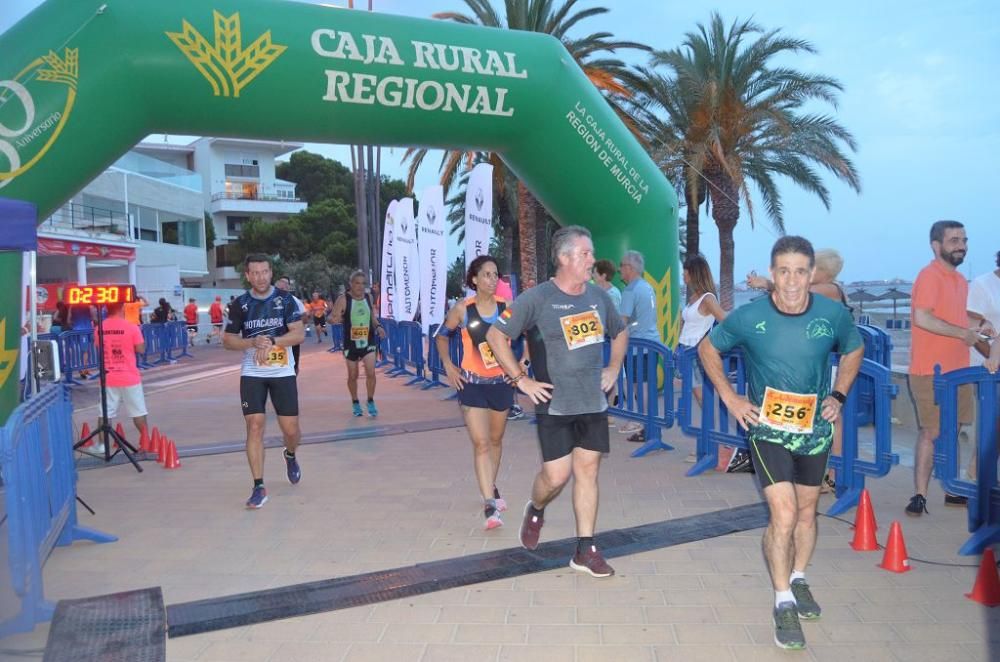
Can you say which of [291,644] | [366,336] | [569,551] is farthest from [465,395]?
[366,336]

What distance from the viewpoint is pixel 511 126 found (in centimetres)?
981

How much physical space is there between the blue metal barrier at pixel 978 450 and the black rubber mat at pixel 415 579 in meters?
1.23

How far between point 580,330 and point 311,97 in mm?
5281

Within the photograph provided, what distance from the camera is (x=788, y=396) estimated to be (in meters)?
3.70

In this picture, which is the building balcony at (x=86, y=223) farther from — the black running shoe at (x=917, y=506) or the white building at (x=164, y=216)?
the black running shoe at (x=917, y=506)

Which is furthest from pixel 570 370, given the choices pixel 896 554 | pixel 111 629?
pixel 111 629

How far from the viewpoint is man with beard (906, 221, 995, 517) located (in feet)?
17.8

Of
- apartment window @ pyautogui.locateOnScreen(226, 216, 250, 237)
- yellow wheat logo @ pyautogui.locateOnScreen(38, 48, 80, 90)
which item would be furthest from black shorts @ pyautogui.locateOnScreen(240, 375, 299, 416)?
apartment window @ pyautogui.locateOnScreen(226, 216, 250, 237)

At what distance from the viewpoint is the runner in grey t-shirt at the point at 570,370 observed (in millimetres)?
4641

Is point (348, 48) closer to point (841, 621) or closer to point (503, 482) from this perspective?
point (503, 482)

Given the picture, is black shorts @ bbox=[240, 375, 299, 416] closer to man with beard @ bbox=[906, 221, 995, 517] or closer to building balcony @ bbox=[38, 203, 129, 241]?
man with beard @ bbox=[906, 221, 995, 517]

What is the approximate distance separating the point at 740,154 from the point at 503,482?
16.4 meters

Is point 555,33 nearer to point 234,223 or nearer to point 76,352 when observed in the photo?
point 76,352

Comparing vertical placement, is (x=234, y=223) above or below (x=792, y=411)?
above
